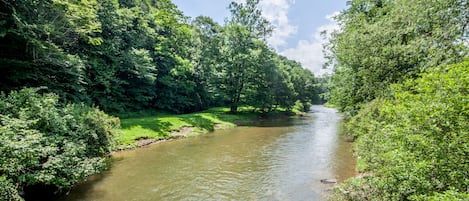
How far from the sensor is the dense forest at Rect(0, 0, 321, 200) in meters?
7.80

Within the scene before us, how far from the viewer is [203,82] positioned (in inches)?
1534

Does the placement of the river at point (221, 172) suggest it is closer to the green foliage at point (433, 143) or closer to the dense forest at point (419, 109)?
the dense forest at point (419, 109)

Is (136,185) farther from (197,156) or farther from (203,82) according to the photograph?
(203,82)

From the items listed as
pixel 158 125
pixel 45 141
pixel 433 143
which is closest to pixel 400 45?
pixel 433 143

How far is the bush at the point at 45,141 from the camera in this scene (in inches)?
256

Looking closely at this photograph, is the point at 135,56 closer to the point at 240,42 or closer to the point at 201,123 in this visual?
the point at 201,123

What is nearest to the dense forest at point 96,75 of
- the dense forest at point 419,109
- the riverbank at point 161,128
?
the riverbank at point 161,128

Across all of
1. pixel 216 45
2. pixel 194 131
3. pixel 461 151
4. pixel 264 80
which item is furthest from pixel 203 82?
pixel 461 151

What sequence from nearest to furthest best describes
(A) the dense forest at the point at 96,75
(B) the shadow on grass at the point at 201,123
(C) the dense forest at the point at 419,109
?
(C) the dense forest at the point at 419,109, (A) the dense forest at the point at 96,75, (B) the shadow on grass at the point at 201,123

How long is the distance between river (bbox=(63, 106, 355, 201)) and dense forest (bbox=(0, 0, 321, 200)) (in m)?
1.49

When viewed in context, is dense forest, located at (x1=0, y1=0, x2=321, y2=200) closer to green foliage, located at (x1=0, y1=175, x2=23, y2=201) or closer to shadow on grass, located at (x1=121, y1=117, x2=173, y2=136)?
green foliage, located at (x1=0, y1=175, x2=23, y2=201)

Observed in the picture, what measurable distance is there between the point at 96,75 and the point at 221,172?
656 inches

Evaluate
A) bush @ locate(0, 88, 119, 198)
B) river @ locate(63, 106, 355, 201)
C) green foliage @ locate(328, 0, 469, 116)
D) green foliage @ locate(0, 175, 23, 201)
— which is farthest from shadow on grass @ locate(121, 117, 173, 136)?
green foliage @ locate(328, 0, 469, 116)

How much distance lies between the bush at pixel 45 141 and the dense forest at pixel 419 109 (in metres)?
8.76
